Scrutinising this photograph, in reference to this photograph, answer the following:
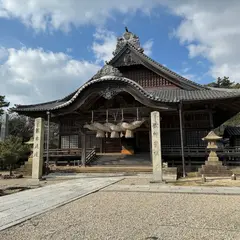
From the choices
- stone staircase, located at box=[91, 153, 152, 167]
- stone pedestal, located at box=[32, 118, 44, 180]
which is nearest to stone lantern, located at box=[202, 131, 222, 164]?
stone staircase, located at box=[91, 153, 152, 167]

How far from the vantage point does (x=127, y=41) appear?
867 inches

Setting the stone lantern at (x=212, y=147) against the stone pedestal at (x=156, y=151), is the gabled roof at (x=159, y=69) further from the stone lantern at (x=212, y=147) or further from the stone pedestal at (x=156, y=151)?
the stone pedestal at (x=156, y=151)

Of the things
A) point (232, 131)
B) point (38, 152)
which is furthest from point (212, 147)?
point (38, 152)

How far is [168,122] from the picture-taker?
18.6m

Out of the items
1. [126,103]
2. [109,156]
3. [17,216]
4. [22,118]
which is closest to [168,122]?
[126,103]

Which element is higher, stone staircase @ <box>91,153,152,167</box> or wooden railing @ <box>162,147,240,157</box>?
wooden railing @ <box>162,147,240,157</box>

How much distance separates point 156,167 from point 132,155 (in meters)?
8.14

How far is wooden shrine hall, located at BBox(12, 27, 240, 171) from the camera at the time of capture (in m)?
15.7

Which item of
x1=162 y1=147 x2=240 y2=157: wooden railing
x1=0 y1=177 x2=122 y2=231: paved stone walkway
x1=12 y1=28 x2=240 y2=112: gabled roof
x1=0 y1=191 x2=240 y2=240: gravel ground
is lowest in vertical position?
x1=0 y1=191 x2=240 y2=240: gravel ground

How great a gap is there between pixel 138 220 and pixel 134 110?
11.9m

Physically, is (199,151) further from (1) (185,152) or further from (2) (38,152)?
(2) (38,152)

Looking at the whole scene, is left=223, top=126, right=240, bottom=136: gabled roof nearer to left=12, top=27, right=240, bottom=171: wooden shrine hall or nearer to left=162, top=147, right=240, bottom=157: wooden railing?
left=12, top=27, right=240, bottom=171: wooden shrine hall

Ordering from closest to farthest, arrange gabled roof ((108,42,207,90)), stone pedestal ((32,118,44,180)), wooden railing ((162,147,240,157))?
stone pedestal ((32,118,44,180)) < wooden railing ((162,147,240,157)) < gabled roof ((108,42,207,90))

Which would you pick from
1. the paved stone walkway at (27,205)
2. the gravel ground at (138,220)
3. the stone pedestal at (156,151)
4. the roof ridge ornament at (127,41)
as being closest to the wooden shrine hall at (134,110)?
the roof ridge ornament at (127,41)
